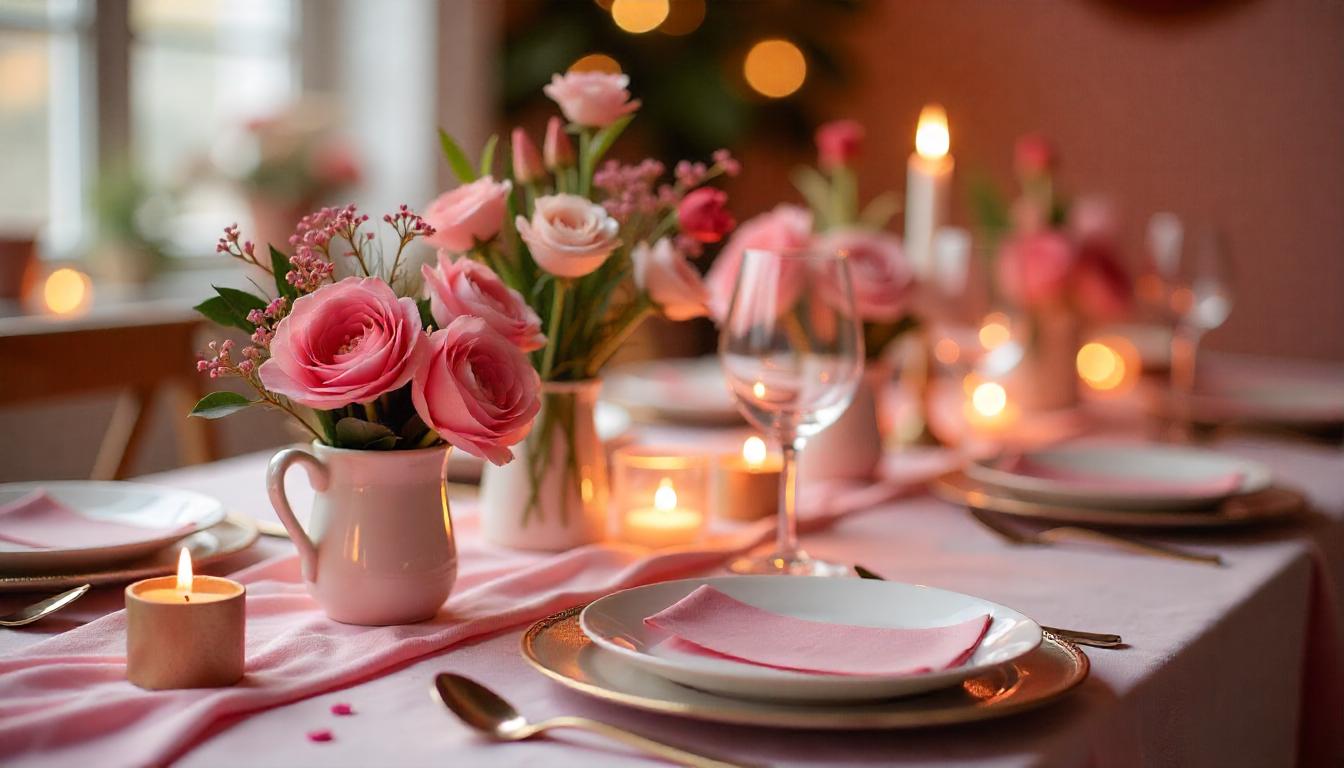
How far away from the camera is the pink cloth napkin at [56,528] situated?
0.96 metres

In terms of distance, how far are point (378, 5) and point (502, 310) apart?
2769 millimetres

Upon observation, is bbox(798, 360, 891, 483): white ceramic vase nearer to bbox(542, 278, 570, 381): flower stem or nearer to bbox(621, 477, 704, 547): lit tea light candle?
bbox(621, 477, 704, 547): lit tea light candle

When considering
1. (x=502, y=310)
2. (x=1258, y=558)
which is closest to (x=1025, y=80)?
(x=1258, y=558)

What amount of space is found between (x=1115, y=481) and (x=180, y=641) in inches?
39.3

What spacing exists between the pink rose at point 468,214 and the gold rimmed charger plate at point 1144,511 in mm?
571

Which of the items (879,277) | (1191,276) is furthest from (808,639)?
(1191,276)

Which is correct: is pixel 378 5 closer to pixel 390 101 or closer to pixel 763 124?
pixel 390 101

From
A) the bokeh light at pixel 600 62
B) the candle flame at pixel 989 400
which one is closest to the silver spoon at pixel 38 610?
the candle flame at pixel 989 400

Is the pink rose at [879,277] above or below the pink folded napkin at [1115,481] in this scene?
above

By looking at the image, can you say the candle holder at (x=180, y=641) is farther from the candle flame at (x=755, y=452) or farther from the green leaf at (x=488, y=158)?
the candle flame at (x=755, y=452)

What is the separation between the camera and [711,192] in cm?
109

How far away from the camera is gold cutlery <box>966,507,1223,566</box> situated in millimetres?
1133

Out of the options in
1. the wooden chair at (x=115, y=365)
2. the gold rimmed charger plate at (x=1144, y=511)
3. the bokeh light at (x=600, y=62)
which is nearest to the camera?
the gold rimmed charger plate at (x=1144, y=511)

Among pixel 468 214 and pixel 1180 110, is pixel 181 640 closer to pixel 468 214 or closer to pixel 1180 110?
pixel 468 214
